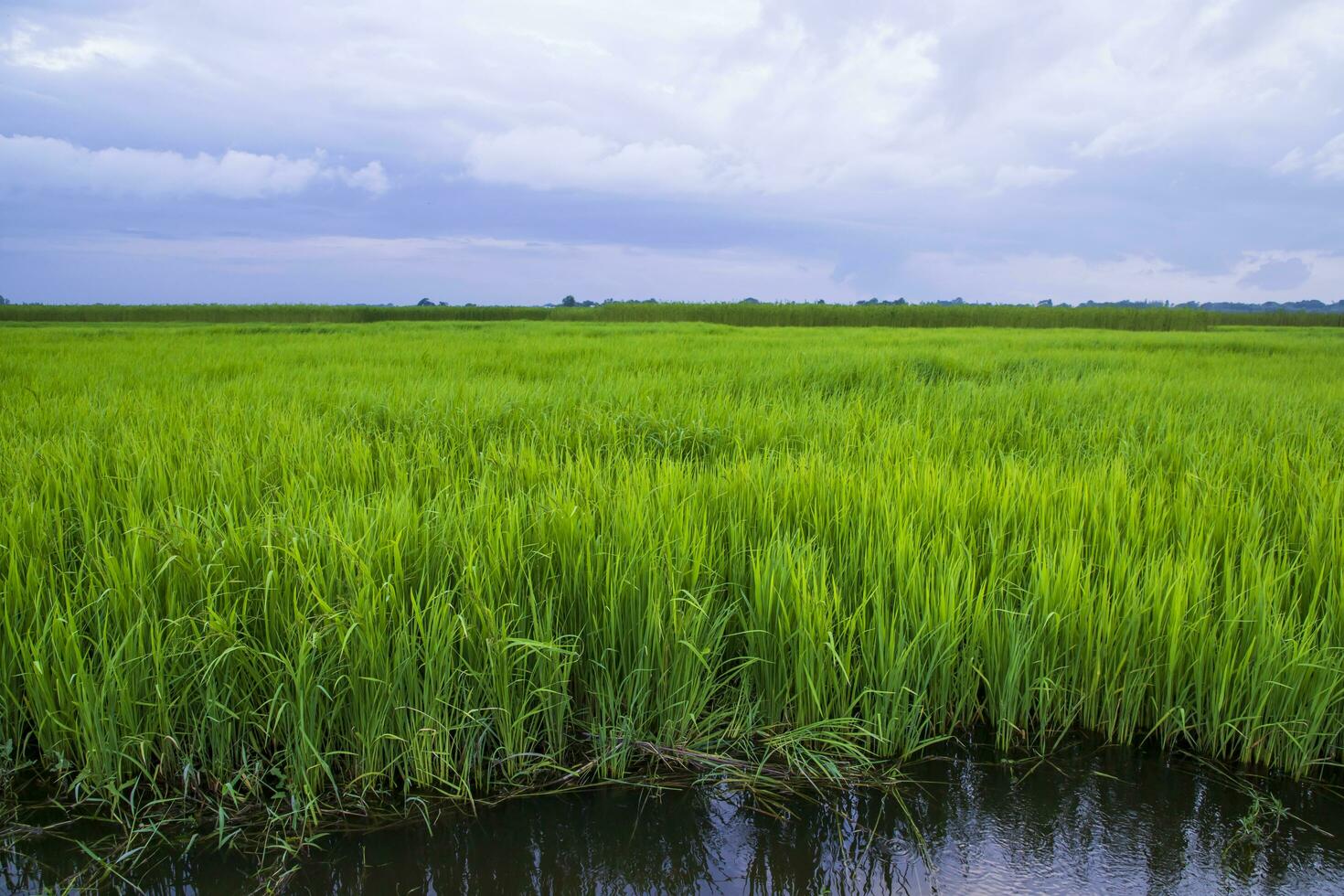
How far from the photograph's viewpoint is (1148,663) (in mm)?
1777

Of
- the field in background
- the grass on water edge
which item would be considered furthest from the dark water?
the field in background

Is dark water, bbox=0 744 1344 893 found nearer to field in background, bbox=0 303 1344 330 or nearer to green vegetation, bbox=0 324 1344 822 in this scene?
green vegetation, bbox=0 324 1344 822

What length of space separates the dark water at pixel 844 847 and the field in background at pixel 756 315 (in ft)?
106

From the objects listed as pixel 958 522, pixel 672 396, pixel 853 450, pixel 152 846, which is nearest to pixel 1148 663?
pixel 958 522

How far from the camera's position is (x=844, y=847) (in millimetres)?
1368

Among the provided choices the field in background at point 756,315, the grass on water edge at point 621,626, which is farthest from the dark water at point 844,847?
the field in background at point 756,315

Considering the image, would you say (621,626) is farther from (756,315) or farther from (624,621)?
(756,315)

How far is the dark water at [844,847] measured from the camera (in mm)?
1291

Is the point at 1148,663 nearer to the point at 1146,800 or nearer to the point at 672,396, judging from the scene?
the point at 1146,800

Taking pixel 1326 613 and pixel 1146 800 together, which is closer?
pixel 1146 800

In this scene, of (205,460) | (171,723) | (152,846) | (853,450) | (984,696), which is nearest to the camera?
(152,846)

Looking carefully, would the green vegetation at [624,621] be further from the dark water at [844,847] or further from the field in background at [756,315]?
the field in background at [756,315]

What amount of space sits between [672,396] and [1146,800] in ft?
11.1

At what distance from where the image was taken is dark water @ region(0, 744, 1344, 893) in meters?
1.29
